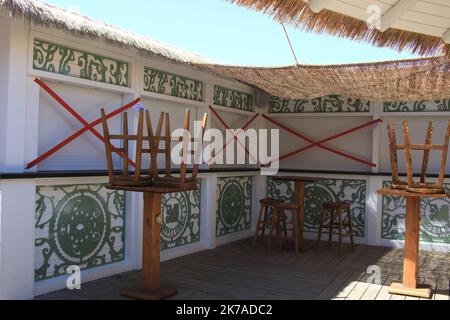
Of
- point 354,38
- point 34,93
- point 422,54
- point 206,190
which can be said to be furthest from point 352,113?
point 34,93

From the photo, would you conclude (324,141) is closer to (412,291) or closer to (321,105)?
(321,105)

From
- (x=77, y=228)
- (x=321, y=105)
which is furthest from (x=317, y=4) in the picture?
(x=321, y=105)

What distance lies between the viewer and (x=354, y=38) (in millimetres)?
3391

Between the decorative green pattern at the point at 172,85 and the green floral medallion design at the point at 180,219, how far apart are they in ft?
4.17

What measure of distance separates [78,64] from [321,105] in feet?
14.3

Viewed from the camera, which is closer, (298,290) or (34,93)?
(34,93)

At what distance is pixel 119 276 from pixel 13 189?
1591 mm

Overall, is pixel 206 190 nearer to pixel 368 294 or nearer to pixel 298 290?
pixel 298 290

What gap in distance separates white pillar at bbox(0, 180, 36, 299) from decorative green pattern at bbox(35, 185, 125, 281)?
165mm

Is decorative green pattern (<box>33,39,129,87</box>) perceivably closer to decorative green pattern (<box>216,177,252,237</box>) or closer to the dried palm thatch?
the dried palm thatch

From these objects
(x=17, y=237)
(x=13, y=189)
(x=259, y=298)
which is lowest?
(x=259, y=298)

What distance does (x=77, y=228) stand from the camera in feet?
15.6

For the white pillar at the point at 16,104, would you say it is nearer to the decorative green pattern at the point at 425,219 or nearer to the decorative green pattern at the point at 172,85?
the decorative green pattern at the point at 172,85
